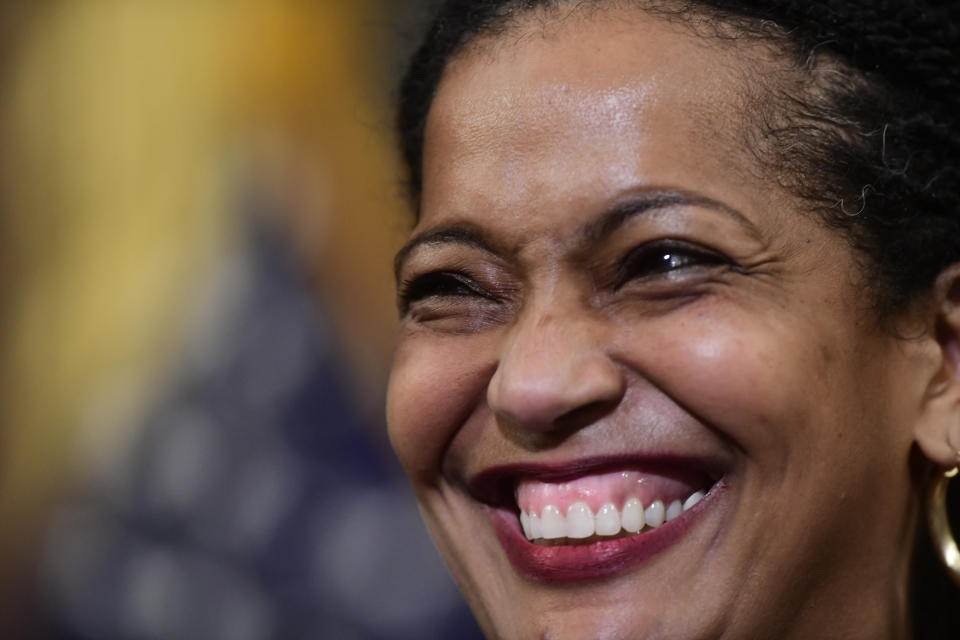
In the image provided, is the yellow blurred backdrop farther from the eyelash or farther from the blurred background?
the eyelash

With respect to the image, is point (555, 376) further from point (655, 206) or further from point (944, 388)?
point (944, 388)

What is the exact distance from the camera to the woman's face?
1.12 m

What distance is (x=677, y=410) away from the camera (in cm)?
115

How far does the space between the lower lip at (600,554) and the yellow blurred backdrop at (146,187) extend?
1061 millimetres

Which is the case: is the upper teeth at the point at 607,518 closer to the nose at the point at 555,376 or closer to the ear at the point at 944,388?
the nose at the point at 555,376

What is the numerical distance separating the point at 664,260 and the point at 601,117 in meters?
0.16

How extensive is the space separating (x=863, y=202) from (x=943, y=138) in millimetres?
130

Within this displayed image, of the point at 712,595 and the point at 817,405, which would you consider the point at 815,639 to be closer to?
the point at 712,595

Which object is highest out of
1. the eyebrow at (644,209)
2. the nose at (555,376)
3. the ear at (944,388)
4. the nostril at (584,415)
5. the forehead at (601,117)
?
the forehead at (601,117)

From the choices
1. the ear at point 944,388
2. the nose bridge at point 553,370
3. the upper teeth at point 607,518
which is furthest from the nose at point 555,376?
the ear at point 944,388

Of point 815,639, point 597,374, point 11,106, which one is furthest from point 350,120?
point 815,639

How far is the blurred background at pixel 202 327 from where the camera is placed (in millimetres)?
2230

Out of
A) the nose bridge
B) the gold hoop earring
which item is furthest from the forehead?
the gold hoop earring

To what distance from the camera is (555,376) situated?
113 cm
